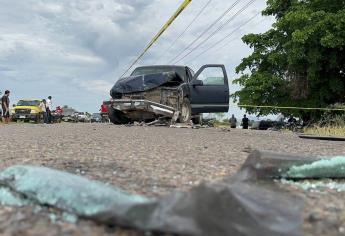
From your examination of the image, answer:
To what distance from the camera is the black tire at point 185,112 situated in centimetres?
1476

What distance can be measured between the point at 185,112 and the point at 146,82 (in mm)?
1613

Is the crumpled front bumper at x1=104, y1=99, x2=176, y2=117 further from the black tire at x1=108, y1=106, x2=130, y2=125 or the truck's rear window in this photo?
the truck's rear window

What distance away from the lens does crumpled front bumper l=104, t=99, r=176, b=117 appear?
1489 centimetres

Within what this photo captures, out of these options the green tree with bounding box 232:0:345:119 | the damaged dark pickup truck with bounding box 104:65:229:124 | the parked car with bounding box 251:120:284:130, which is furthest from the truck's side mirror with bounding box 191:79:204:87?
the parked car with bounding box 251:120:284:130

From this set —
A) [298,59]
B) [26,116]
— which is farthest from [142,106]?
[26,116]

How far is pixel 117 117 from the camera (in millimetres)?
16719

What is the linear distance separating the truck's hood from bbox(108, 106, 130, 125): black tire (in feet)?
2.77

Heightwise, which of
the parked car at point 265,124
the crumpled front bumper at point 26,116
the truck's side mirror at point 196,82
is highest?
the truck's side mirror at point 196,82

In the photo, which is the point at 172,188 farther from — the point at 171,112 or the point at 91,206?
the point at 171,112

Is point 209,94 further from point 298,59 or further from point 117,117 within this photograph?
point 298,59

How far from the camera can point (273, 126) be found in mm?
32438

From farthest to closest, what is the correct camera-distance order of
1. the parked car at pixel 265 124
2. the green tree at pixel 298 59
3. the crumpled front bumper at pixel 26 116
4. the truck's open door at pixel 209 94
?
the parked car at pixel 265 124, the crumpled front bumper at pixel 26 116, the green tree at pixel 298 59, the truck's open door at pixel 209 94

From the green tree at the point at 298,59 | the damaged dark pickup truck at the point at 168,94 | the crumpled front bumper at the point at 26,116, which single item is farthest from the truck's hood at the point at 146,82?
the crumpled front bumper at the point at 26,116

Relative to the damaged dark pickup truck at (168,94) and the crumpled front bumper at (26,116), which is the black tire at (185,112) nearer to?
the damaged dark pickup truck at (168,94)
